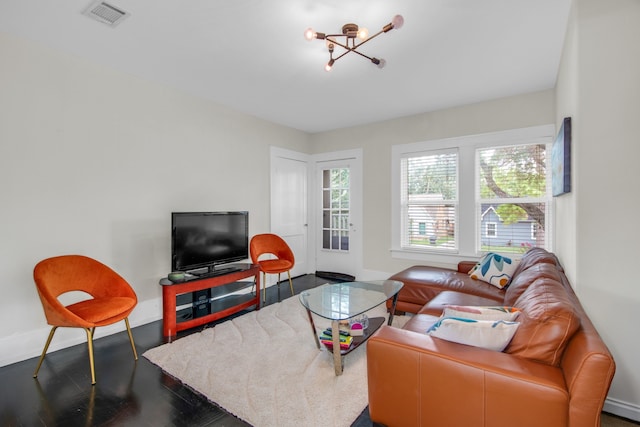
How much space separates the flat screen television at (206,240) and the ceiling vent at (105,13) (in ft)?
5.40

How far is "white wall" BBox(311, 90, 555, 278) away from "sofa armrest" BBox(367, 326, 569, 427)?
3160mm

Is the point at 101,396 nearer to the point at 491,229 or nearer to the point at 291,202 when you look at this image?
the point at 291,202

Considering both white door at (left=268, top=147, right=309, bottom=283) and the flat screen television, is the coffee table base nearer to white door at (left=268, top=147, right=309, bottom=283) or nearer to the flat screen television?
the flat screen television

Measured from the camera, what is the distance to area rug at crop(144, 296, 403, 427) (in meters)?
1.86

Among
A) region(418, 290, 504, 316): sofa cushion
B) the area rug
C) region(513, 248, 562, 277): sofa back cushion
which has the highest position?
region(513, 248, 562, 277): sofa back cushion

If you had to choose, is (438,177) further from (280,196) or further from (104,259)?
(104,259)

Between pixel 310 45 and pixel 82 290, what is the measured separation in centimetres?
279

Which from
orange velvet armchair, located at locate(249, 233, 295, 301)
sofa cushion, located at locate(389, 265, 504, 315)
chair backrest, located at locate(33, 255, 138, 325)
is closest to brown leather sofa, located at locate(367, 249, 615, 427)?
sofa cushion, located at locate(389, 265, 504, 315)

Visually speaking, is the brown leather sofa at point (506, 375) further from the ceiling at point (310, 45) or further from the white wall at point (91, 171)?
the white wall at point (91, 171)

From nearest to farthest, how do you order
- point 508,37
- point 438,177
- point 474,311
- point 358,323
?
point 474,311 → point 508,37 → point 358,323 → point 438,177

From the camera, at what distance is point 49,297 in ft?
7.05

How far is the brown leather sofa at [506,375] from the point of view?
3.82 feet

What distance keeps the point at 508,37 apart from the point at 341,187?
10.5 feet

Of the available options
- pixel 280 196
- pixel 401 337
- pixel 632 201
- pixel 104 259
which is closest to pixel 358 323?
pixel 401 337
